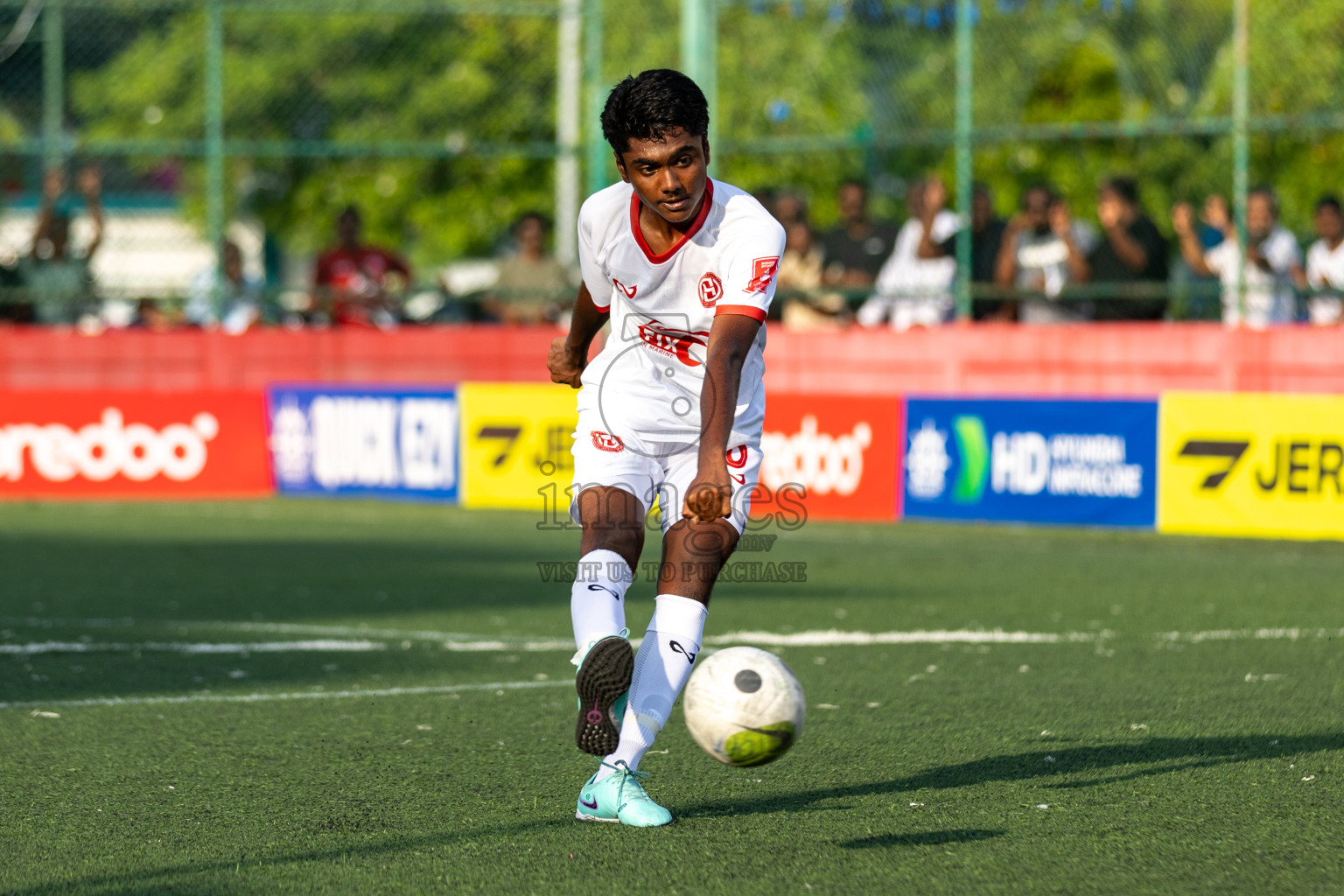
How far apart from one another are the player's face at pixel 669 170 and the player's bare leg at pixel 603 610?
77 cm

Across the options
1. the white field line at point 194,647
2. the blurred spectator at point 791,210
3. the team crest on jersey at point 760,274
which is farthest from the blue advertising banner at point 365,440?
the team crest on jersey at point 760,274

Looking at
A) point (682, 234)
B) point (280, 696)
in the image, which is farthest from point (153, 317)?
point (682, 234)

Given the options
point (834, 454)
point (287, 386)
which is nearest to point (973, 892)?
point (834, 454)

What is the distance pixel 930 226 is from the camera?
49.4ft

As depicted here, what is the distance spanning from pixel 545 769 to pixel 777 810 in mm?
866

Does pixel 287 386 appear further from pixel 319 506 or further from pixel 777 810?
pixel 777 810

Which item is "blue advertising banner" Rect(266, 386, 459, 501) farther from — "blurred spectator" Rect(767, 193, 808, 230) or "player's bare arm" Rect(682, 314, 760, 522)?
"player's bare arm" Rect(682, 314, 760, 522)

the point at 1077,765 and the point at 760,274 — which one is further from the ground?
the point at 760,274

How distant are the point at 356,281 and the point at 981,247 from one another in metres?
5.47

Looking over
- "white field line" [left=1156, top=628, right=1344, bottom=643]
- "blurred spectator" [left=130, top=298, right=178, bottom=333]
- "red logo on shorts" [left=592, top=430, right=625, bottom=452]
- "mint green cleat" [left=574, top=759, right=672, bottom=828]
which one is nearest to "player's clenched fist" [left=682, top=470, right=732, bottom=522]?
"red logo on shorts" [left=592, top=430, right=625, bottom=452]

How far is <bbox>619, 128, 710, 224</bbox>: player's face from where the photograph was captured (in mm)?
4695

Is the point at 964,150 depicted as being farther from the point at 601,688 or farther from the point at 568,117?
the point at 601,688

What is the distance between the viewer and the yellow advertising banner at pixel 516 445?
14.6m

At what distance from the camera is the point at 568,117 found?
18.1 meters
